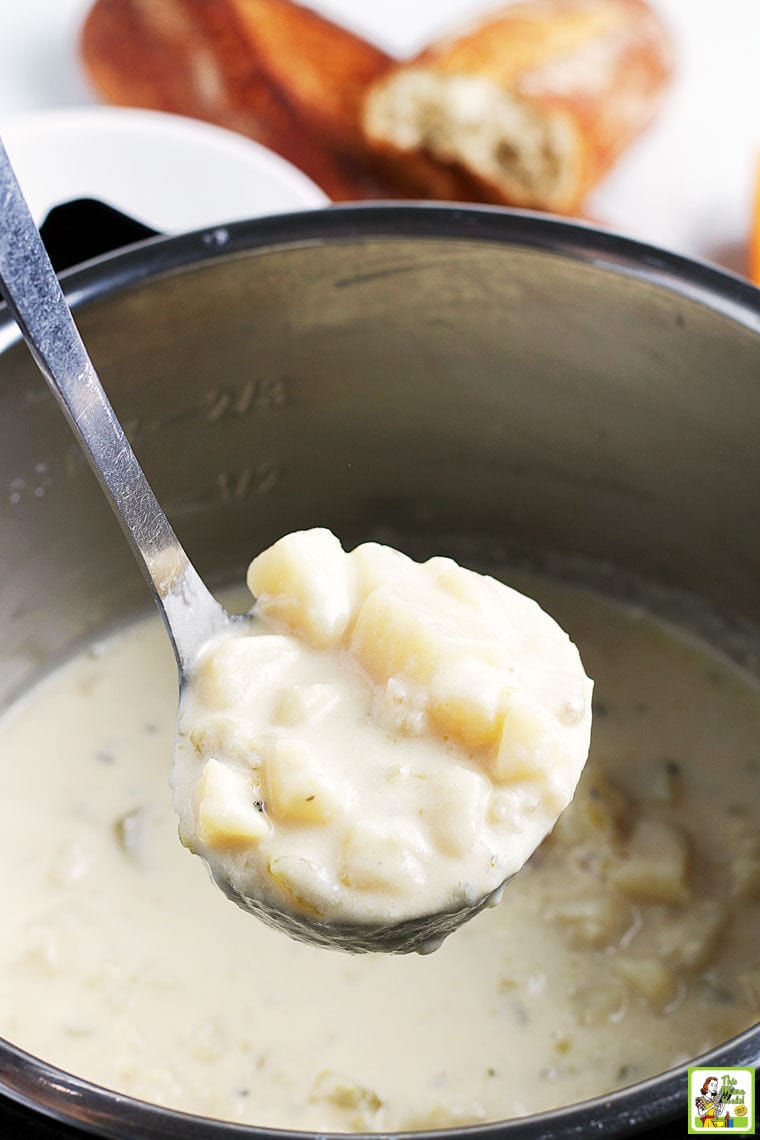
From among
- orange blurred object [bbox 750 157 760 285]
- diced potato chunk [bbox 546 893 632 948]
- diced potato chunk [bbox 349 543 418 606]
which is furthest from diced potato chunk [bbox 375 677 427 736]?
orange blurred object [bbox 750 157 760 285]

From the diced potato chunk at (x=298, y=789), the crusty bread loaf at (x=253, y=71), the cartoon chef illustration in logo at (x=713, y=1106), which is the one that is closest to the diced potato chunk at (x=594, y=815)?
the diced potato chunk at (x=298, y=789)

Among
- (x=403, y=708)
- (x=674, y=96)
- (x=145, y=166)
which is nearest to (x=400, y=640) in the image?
(x=403, y=708)

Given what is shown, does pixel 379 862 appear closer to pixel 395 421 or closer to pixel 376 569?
pixel 376 569

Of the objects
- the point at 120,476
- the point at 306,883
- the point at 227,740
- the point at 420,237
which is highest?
the point at 420,237

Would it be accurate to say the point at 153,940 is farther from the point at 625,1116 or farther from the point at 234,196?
the point at 234,196

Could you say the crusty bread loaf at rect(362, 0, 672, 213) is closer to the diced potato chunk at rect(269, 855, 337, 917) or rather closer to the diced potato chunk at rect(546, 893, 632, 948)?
the diced potato chunk at rect(546, 893, 632, 948)

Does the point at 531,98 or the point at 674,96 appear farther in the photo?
the point at 674,96

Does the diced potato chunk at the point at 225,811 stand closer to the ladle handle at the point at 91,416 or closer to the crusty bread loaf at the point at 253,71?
the ladle handle at the point at 91,416
